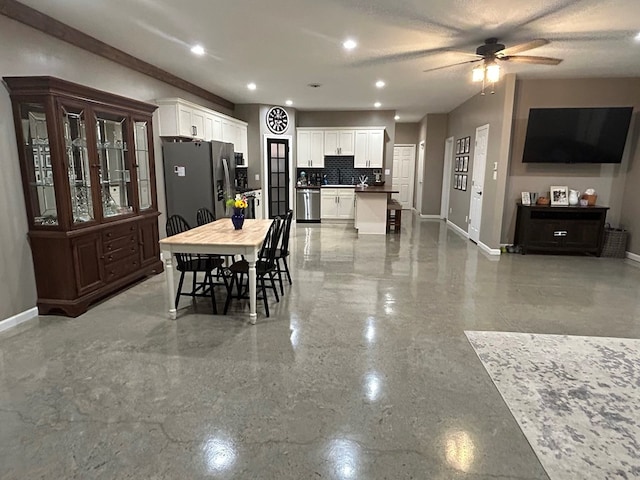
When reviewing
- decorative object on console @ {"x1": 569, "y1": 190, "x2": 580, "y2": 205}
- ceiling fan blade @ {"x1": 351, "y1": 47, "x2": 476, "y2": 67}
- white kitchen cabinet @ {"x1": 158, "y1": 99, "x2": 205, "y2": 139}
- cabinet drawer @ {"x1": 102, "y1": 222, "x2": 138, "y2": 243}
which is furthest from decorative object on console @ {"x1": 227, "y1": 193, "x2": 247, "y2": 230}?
decorative object on console @ {"x1": 569, "y1": 190, "x2": 580, "y2": 205}

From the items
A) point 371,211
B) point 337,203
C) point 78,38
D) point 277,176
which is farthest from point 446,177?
point 78,38

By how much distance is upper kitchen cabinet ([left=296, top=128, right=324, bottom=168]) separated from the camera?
9477mm

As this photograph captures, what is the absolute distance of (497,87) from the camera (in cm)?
605

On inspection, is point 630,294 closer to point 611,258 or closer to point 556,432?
point 611,258

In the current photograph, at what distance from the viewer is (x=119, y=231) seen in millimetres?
4184

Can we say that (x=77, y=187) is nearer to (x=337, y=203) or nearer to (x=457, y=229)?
(x=337, y=203)

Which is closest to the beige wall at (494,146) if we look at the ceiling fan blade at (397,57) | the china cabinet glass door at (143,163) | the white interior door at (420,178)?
the ceiling fan blade at (397,57)

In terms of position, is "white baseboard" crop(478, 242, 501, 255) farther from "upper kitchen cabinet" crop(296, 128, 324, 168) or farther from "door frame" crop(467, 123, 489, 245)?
"upper kitchen cabinet" crop(296, 128, 324, 168)

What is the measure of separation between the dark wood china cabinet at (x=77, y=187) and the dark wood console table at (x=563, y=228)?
231 inches

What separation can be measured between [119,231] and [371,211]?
16.3 ft

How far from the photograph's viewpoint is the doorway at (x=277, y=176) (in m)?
8.98

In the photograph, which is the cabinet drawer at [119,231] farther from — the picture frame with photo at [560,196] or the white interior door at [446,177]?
the white interior door at [446,177]

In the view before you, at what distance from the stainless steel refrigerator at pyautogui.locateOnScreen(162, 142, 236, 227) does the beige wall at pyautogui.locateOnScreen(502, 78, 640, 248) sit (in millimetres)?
4842

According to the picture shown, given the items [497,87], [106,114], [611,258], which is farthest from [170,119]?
[611,258]
